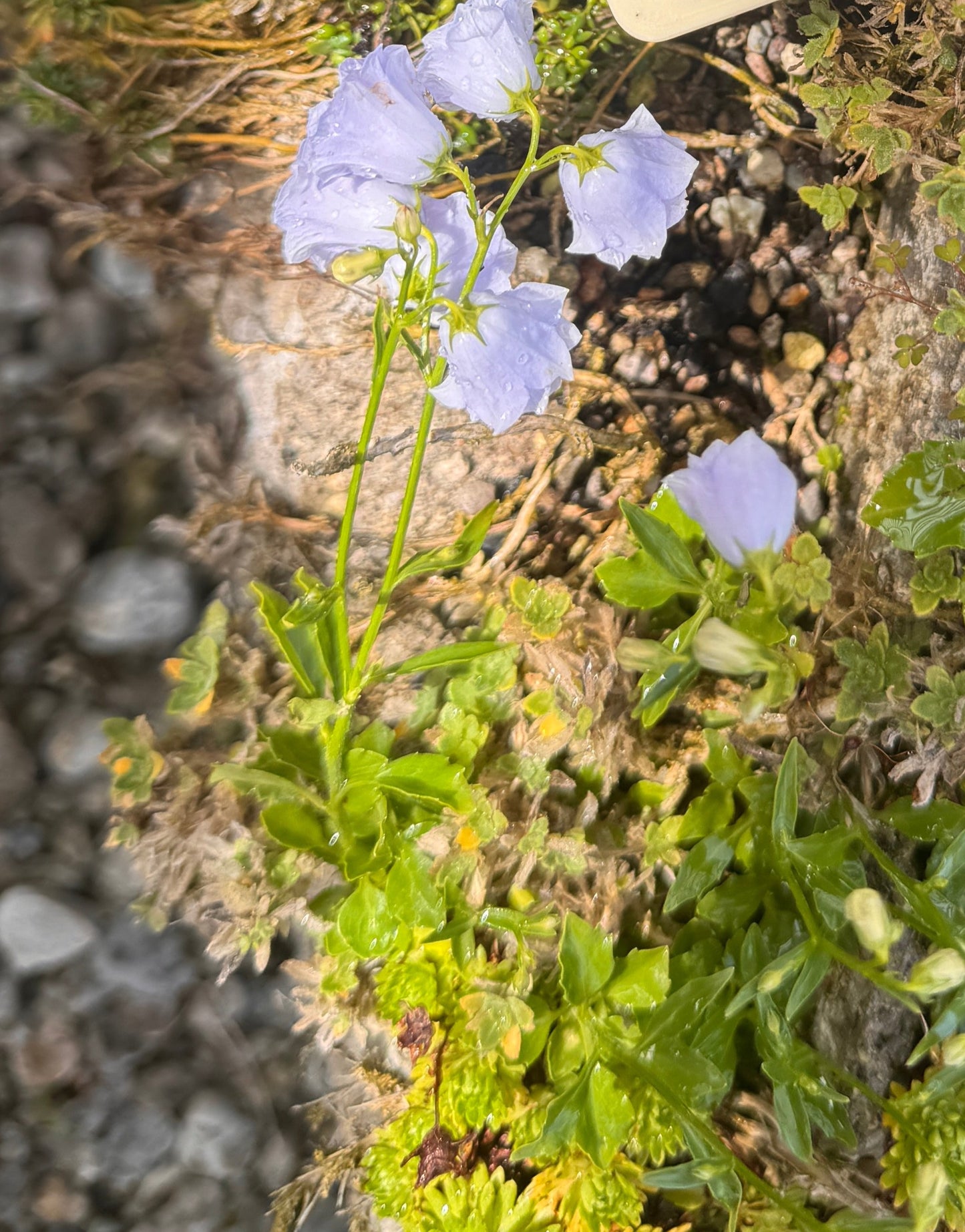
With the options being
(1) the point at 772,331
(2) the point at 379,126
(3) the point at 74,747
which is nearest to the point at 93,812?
(3) the point at 74,747

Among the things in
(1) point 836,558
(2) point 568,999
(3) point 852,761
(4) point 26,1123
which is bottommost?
(4) point 26,1123

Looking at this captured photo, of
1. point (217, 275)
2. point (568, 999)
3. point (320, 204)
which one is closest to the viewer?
A: point (320, 204)

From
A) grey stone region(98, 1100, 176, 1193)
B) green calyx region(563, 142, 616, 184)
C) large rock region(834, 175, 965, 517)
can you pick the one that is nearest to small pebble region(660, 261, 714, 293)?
large rock region(834, 175, 965, 517)

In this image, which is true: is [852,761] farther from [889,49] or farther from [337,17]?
[337,17]

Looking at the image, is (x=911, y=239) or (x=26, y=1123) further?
(x=911, y=239)

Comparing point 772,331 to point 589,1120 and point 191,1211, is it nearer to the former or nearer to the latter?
point 589,1120

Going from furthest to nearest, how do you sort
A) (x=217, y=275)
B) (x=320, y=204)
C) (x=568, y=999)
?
1. (x=217, y=275)
2. (x=568, y=999)
3. (x=320, y=204)

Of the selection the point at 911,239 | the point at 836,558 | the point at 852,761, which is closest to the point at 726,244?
the point at 911,239

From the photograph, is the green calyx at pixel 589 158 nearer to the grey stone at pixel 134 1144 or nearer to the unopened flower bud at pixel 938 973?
the unopened flower bud at pixel 938 973
